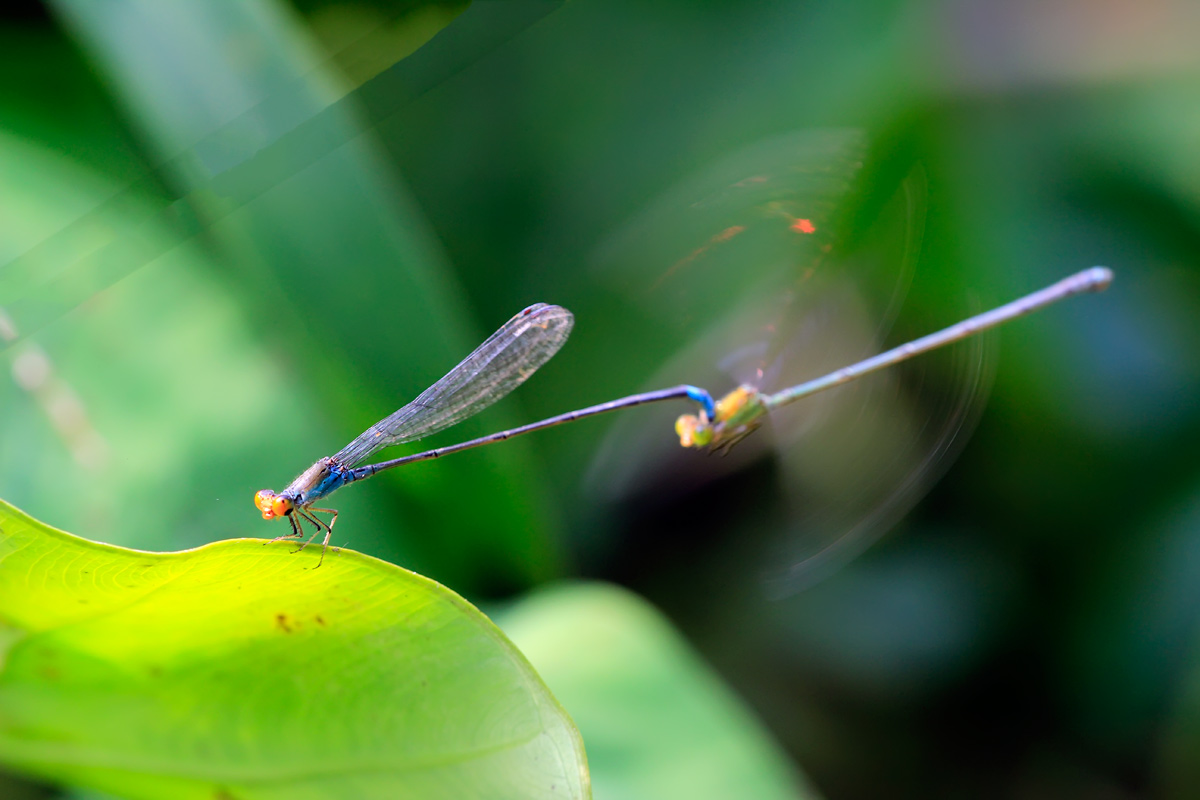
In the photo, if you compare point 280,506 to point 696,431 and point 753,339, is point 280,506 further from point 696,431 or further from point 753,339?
point 753,339

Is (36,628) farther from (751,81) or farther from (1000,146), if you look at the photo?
(1000,146)

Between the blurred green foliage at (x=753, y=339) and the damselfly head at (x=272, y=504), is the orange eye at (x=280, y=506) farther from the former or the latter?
the blurred green foliage at (x=753, y=339)

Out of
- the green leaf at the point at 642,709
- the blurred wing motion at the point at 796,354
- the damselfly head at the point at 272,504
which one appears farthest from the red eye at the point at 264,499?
the blurred wing motion at the point at 796,354

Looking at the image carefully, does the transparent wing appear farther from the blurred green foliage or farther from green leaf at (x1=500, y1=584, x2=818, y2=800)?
green leaf at (x1=500, y1=584, x2=818, y2=800)

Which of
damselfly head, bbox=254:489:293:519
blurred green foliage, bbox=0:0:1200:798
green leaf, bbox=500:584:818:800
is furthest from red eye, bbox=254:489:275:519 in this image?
green leaf, bbox=500:584:818:800

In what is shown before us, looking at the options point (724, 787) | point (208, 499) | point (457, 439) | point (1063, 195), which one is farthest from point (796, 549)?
Result: point (208, 499)
